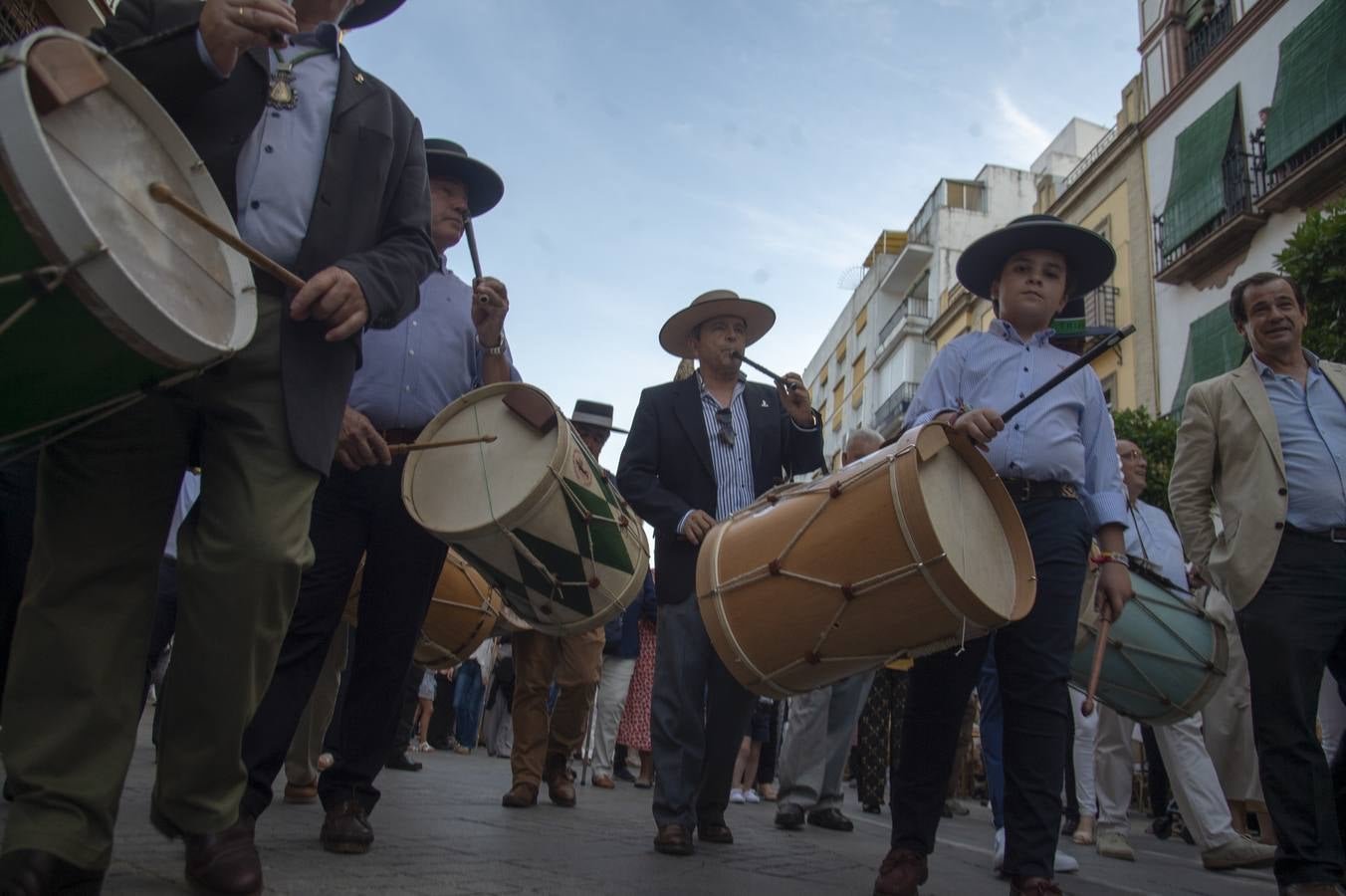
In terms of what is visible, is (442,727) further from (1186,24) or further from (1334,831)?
(1186,24)

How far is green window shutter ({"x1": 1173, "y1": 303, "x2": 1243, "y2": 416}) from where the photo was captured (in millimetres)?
20250

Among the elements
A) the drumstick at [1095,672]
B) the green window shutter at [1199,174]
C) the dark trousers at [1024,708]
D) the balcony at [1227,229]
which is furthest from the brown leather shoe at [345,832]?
the green window shutter at [1199,174]

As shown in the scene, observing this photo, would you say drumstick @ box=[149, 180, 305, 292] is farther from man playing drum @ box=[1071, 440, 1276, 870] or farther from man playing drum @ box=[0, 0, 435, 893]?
man playing drum @ box=[1071, 440, 1276, 870]

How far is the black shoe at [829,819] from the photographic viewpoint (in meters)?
6.64

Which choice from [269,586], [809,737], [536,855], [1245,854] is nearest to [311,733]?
[536,855]

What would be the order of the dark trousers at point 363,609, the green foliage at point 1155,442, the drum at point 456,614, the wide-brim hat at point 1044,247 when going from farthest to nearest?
the green foliage at point 1155,442
the drum at point 456,614
the wide-brim hat at point 1044,247
the dark trousers at point 363,609

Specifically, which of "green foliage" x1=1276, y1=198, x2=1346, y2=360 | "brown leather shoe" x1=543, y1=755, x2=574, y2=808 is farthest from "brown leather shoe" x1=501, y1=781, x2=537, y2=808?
"green foliage" x1=1276, y1=198, x2=1346, y2=360

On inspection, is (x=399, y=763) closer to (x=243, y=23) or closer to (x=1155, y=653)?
(x=1155, y=653)

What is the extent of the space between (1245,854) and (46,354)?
598 cm

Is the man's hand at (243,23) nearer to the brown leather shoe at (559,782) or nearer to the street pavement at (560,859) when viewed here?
the street pavement at (560,859)

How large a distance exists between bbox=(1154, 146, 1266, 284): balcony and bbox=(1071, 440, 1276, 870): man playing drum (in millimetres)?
14687

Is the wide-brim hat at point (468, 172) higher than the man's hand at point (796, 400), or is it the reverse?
the wide-brim hat at point (468, 172)

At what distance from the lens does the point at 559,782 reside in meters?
6.72

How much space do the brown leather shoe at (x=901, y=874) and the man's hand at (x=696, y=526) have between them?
4.97ft
